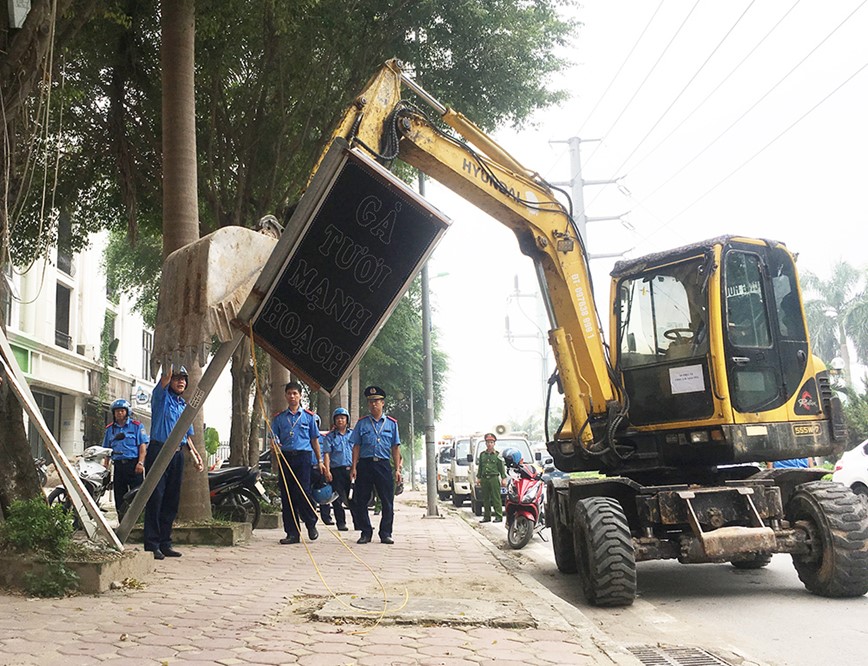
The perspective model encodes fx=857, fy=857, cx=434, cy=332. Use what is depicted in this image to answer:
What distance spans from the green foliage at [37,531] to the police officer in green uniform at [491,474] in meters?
10.2

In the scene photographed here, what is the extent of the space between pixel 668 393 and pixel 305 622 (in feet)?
14.3

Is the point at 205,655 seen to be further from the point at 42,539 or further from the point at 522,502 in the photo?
the point at 522,502

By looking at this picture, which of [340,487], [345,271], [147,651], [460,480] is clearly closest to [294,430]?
[340,487]

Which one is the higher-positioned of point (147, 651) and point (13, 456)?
point (13, 456)

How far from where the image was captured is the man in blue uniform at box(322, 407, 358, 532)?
13.0 m

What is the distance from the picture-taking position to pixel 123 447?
10.7 m

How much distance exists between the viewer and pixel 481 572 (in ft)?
26.7

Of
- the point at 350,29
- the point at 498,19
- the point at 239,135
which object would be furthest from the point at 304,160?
the point at 498,19

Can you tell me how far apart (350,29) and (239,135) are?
2.92 meters

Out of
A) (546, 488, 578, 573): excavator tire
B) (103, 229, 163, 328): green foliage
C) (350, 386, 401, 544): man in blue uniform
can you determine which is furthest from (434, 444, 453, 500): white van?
(546, 488, 578, 573): excavator tire

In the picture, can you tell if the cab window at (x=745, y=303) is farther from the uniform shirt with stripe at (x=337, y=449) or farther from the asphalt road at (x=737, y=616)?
the uniform shirt with stripe at (x=337, y=449)

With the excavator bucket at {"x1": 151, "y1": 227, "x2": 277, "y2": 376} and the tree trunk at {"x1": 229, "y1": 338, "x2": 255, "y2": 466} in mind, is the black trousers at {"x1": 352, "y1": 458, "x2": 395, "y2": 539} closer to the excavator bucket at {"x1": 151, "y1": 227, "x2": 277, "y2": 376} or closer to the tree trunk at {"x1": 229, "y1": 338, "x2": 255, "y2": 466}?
the excavator bucket at {"x1": 151, "y1": 227, "x2": 277, "y2": 376}

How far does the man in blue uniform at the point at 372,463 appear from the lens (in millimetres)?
10633

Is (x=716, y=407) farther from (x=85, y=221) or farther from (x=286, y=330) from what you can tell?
(x=85, y=221)
